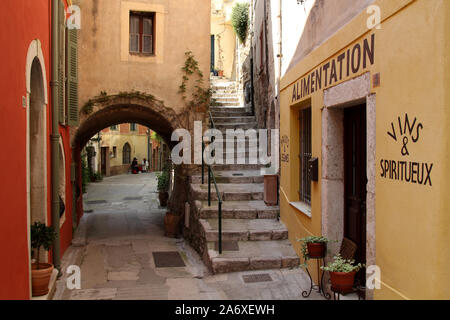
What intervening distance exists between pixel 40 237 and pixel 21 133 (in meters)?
1.56

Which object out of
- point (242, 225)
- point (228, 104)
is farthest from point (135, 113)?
point (242, 225)

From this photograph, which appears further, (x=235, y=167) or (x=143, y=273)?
(x=235, y=167)

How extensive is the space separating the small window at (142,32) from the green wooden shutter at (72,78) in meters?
1.68

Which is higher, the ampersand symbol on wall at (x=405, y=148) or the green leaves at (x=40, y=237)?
the ampersand symbol on wall at (x=405, y=148)

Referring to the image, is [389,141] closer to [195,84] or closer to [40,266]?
[40,266]

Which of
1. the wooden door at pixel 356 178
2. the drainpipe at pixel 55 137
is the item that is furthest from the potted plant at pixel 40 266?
the wooden door at pixel 356 178

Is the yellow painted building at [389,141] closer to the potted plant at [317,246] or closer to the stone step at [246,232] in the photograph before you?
the potted plant at [317,246]

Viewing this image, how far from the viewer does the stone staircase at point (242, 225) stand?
638cm

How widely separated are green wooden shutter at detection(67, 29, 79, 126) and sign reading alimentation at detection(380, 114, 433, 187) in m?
6.22

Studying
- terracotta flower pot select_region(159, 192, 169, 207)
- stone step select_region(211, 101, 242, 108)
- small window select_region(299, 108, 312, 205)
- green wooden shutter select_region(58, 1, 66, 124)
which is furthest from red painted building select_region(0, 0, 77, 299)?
terracotta flower pot select_region(159, 192, 169, 207)

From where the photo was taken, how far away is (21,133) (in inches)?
164

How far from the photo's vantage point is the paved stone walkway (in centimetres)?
566
